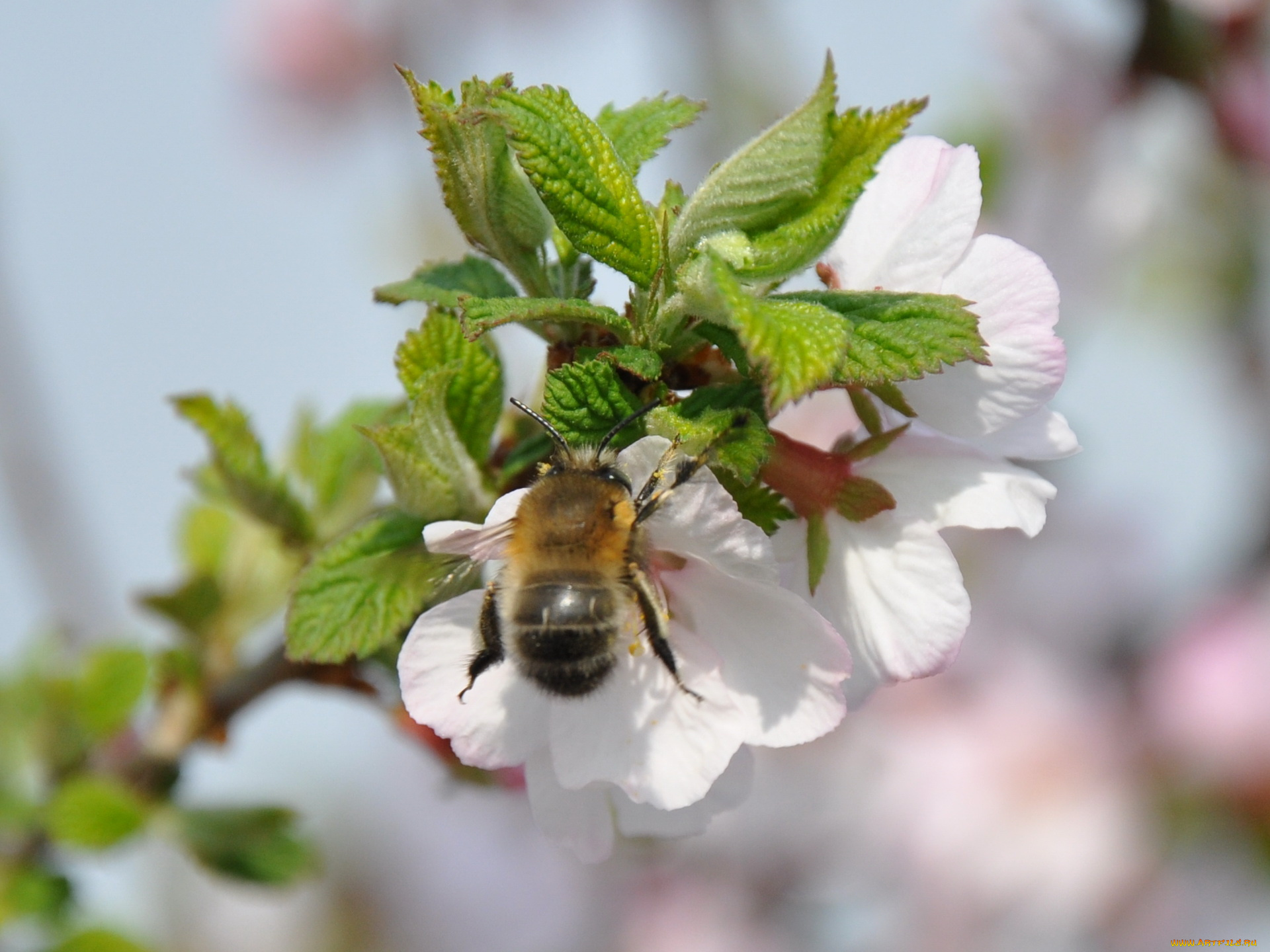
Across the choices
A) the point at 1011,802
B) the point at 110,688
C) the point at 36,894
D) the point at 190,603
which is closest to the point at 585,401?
the point at 190,603

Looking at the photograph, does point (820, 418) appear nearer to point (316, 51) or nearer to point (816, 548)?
point (816, 548)

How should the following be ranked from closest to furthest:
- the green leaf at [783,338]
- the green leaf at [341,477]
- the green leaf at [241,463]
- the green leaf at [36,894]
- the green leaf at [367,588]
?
the green leaf at [783,338] → the green leaf at [367,588] → the green leaf at [241,463] → the green leaf at [341,477] → the green leaf at [36,894]

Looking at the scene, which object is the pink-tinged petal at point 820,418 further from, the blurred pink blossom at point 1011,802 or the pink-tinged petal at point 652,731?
the blurred pink blossom at point 1011,802

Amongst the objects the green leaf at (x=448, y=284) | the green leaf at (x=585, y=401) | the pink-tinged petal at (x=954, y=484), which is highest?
the green leaf at (x=448, y=284)

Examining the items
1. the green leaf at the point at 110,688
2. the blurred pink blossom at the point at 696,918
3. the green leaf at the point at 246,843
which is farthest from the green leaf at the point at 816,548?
the blurred pink blossom at the point at 696,918

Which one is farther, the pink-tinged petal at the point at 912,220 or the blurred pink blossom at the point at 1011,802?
the blurred pink blossom at the point at 1011,802

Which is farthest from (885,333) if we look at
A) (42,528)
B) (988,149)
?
(42,528)

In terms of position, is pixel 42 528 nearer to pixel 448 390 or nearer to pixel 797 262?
pixel 448 390

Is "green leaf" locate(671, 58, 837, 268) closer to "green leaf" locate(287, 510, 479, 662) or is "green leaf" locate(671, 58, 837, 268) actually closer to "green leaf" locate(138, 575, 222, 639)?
"green leaf" locate(287, 510, 479, 662)
